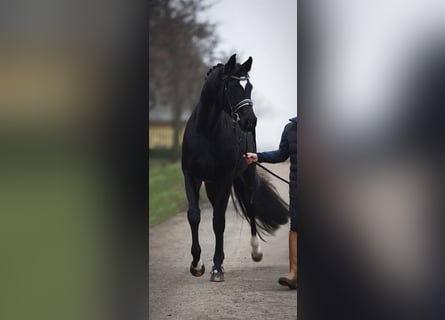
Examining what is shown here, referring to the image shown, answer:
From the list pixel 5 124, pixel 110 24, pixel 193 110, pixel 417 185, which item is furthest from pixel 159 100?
pixel 417 185

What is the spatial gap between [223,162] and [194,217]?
545 millimetres

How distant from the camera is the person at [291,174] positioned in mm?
5547

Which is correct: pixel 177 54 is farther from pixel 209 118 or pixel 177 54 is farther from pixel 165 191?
pixel 165 191

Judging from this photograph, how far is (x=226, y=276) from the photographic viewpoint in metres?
5.64

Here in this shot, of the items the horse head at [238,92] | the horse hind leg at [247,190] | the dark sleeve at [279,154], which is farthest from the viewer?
the horse hind leg at [247,190]

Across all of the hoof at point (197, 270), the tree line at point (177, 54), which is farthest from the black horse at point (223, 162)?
the tree line at point (177, 54)

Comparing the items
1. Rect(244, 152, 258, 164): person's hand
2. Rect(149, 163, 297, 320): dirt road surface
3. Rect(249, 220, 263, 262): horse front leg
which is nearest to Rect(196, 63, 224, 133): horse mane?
Rect(244, 152, 258, 164): person's hand

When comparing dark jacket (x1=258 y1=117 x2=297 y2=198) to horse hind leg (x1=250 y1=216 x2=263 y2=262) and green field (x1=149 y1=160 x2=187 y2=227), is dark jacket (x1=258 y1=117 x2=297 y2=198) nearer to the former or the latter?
horse hind leg (x1=250 y1=216 x2=263 y2=262)

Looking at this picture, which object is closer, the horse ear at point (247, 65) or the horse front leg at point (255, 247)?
the horse ear at point (247, 65)

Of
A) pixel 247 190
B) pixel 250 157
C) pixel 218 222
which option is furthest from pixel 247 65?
pixel 218 222

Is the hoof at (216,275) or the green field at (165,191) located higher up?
the green field at (165,191)

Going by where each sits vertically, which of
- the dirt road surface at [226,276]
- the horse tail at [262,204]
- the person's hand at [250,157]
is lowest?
the dirt road surface at [226,276]

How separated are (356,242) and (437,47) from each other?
5.42ft

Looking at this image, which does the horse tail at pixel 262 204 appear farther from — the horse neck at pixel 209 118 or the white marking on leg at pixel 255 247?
the horse neck at pixel 209 118
